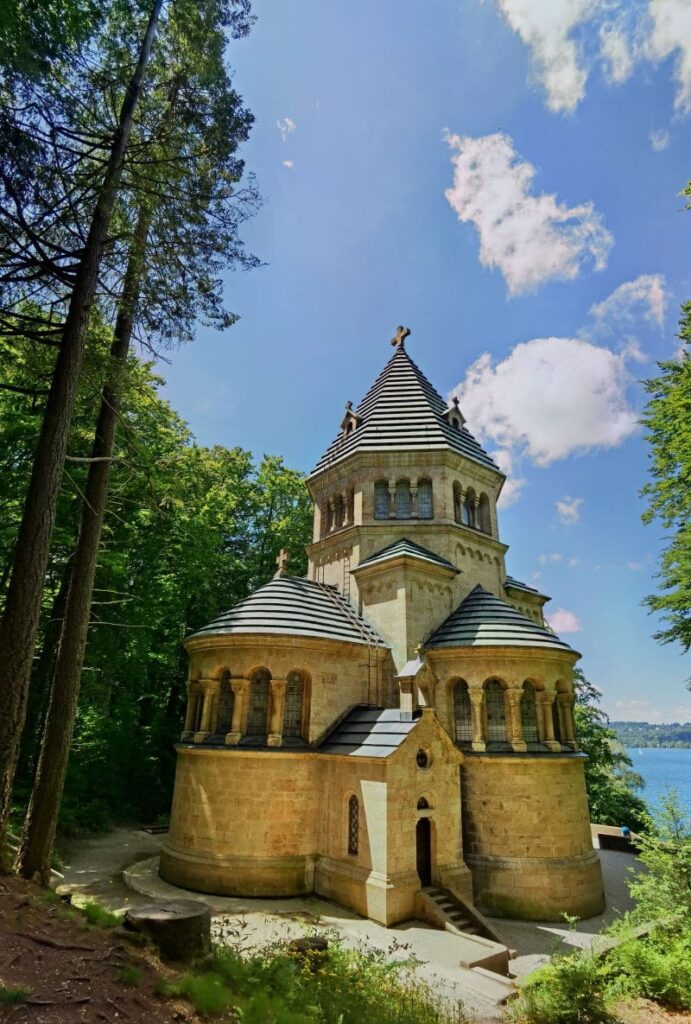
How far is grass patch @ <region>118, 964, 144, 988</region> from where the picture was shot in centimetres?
551

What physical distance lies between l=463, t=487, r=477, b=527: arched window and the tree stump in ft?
50.5

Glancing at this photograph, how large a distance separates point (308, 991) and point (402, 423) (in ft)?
56.6

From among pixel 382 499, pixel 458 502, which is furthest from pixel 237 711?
pixel 458 502

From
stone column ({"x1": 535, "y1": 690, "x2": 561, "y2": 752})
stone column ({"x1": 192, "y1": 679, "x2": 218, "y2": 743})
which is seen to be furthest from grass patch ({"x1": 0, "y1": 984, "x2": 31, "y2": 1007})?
stone column ({"x1": 535, "y1": 690, "x2": 561, "y2": 752})

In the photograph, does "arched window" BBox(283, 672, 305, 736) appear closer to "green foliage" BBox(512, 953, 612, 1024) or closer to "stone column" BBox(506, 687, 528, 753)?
"stone column" BBox(506, 687, 528, 753)

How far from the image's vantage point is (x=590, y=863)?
1430 cm

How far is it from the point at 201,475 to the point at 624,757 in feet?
81.5

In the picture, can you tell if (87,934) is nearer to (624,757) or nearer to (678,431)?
(678,431)

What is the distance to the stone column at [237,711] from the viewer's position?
1403 cm

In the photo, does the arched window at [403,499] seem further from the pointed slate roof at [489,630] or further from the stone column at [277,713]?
the stone column at [277,713]

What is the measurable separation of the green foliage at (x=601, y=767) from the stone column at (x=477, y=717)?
1221 centimetres

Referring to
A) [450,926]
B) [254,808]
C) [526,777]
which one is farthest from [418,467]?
[450,926]

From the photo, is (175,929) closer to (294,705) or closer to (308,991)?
(308,991)

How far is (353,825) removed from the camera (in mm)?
13156
